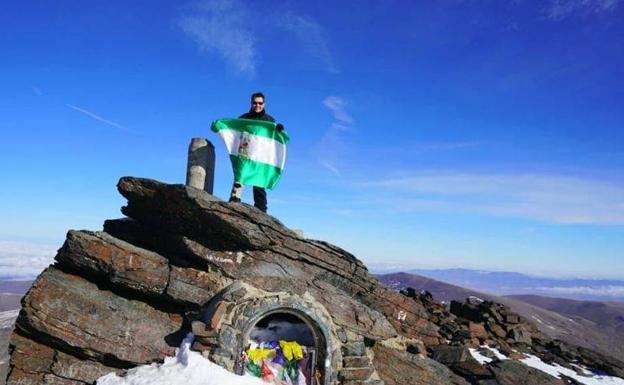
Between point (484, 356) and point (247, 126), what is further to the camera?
point (484, 356)

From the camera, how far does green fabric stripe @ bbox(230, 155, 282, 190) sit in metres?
14.1

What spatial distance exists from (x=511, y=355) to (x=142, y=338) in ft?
48.2

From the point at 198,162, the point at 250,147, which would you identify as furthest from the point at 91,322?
the point at 250,147

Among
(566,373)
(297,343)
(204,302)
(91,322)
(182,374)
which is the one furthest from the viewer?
(566,373)

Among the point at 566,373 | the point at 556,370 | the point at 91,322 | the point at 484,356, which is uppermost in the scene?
the point at 91,322

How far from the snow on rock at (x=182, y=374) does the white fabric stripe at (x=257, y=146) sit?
20.3ft

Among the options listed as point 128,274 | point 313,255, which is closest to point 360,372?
point 313,255

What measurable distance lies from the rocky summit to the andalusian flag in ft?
4.23

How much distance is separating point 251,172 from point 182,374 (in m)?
6.39

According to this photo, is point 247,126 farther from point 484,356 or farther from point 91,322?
point 484,356

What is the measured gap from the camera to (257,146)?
14164 mm

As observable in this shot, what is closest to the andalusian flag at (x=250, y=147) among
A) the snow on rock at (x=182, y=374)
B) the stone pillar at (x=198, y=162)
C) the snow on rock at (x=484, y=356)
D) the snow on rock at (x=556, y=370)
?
the stone pillar at (x=198, y=162)

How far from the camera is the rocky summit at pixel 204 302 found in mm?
11539

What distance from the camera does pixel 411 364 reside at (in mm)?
14688
